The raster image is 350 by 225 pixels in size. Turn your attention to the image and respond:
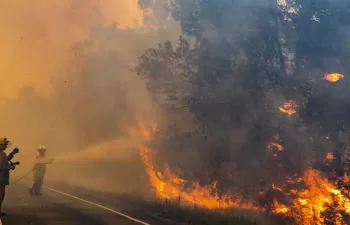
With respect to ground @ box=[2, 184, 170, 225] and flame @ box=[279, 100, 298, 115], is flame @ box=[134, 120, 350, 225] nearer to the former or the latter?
flame @ box=[279, 100, 298, 115]

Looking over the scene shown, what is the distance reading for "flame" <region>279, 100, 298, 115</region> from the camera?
66.7ft

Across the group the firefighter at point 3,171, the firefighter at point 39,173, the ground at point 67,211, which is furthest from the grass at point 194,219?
the firefighter at point 39,173

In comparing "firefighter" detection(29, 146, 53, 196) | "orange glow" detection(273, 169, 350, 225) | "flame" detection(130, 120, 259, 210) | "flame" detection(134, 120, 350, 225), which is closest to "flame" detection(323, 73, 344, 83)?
"flame" detection(134, 120, 350, 225)

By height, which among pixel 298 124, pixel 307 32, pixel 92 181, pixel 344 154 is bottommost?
pixel 92 181

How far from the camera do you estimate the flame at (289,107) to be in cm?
2034

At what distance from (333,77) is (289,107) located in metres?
3.01

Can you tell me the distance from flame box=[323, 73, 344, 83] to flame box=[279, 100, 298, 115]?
228cm

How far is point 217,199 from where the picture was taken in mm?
22344

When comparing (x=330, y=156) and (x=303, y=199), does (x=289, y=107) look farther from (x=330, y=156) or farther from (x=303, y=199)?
(x=303, y=199)

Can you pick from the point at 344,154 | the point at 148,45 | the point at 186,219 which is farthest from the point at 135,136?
the point at 186,219

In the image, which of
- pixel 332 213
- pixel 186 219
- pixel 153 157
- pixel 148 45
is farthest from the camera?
pixel 148 45

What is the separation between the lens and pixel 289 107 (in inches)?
806

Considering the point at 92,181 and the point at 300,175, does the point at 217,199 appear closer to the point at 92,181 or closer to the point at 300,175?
the point at 300,175

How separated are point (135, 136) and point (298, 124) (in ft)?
50.7
